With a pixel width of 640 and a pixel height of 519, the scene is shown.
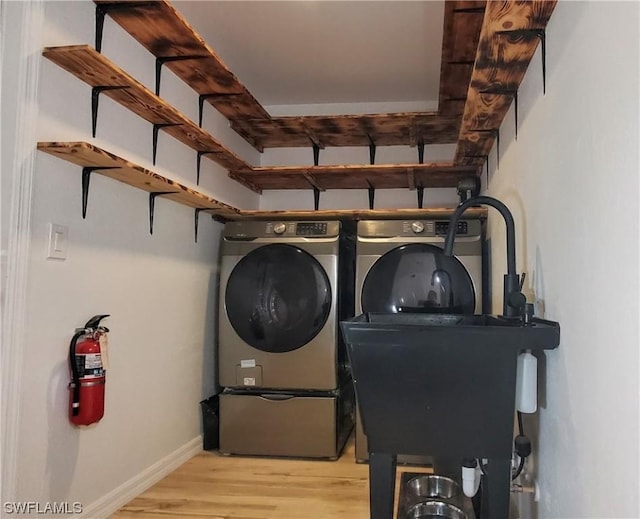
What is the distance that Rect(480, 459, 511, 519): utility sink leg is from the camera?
1408mm

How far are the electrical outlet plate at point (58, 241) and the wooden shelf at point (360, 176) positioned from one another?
1574mm

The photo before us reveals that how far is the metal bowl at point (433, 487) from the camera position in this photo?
1.90 metres

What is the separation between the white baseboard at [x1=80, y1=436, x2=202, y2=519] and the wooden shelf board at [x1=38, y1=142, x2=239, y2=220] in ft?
4.42

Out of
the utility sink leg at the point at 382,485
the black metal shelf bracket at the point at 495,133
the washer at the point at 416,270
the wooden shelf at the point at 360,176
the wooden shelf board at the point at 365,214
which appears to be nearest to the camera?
the utility sink leg at the point at 382,485

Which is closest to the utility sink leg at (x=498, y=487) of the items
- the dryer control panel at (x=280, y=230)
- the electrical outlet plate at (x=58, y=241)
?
the electrical outlet plate at (x=58, y=241)

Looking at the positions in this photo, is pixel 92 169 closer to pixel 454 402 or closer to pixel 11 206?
pixel 11 206

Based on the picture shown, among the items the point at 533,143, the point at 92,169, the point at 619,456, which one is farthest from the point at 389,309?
the point at 619,456

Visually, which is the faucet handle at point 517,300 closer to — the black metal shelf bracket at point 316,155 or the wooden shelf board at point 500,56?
the wooden shelf board at point 500,56

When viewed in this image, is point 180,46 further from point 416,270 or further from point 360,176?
point 416,270

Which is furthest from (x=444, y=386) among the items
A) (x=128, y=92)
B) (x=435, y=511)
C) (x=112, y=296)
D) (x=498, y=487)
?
(x=128, y=92)

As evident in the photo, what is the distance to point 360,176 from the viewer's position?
3258 mm

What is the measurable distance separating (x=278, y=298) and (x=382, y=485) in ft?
5.20

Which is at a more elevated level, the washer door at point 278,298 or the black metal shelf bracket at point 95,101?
the black metal shelf bracket at point 95,101

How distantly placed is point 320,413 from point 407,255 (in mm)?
1045
